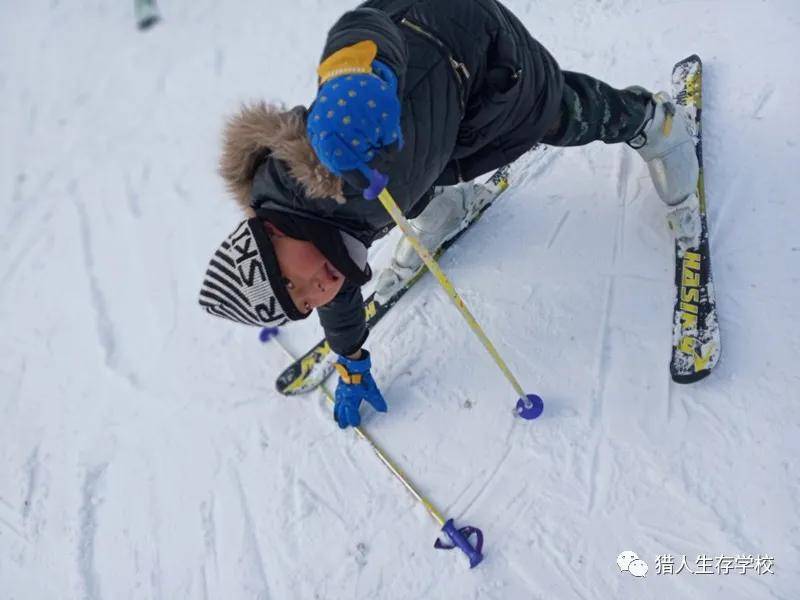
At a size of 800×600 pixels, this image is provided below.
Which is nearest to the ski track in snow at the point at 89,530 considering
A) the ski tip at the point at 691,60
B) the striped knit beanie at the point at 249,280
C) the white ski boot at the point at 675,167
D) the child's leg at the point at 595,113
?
the striped knit beanie at the point at 249,280

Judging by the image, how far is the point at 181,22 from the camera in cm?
530

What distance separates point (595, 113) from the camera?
241 cm

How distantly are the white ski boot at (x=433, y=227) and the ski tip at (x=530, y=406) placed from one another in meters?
0.89

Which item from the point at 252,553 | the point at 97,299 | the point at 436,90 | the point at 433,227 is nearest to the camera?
the point at 436,90

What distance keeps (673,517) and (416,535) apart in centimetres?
96

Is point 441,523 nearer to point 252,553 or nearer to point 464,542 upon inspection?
point 464,542

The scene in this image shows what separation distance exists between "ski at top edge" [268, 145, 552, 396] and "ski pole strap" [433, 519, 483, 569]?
937 mm

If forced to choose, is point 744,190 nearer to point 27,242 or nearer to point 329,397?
point 329,397

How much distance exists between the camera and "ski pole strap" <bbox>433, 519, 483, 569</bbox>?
2361 mm

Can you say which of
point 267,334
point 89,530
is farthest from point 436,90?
point 89,530

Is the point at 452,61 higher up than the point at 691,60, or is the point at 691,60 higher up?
the point at 452,61

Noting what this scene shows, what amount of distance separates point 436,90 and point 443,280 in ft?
2.29

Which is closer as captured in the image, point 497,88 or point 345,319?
point 497,88

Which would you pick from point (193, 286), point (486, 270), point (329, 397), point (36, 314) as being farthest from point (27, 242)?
point (486, 270)
